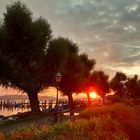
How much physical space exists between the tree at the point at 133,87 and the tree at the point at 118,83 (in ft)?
7.56

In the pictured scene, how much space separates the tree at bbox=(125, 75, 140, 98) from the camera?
371 ft

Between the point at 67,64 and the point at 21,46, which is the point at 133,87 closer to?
the point at 67,64

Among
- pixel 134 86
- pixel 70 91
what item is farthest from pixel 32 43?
pixel 134 86

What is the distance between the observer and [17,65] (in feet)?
157

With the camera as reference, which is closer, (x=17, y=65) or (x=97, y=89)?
(x=17, y=65)

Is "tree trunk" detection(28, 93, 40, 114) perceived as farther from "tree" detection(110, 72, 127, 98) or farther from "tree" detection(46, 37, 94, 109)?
"tree" detection(110, 72, 127, 98)

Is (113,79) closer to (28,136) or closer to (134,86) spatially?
(134,86)

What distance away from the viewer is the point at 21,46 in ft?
160

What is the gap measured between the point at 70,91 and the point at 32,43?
24933mm

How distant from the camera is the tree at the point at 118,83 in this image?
121588mm

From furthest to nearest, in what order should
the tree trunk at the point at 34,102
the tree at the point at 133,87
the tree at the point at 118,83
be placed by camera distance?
the tree at the point at 118,83 → the tree at the point at 133,87 → the tree trunk at the point at 34,102

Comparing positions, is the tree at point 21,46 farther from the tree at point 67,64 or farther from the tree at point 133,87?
the tree at point 133,87

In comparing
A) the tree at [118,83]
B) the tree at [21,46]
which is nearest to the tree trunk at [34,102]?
the tree at [21,46]

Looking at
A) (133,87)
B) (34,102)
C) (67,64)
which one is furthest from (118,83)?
(34,102)
